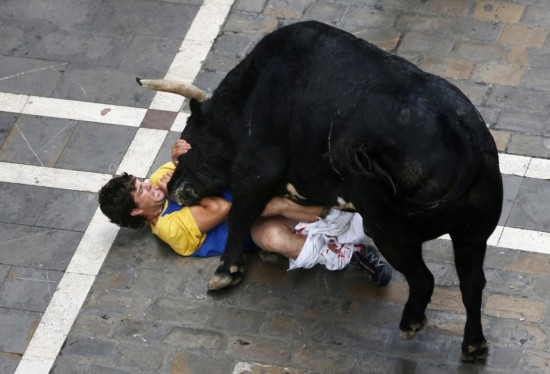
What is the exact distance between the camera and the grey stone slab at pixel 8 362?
685 cm

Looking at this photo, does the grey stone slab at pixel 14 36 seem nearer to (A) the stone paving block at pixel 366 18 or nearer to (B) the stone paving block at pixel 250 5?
(B) the stone paving block at pixel 250 5

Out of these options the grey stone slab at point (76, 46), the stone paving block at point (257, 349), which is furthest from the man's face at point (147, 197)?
the grey stone slab at point (76, 46)

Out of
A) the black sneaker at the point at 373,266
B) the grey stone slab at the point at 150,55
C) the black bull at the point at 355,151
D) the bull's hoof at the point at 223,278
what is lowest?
the grey stone slab at the point at 150,55

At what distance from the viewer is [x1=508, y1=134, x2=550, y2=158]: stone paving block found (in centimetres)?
780

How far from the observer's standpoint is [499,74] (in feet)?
27.8

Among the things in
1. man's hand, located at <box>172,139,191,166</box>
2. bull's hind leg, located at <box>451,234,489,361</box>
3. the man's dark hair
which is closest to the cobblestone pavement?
bull's hind leg, located at <box>451,234,489,361</box>

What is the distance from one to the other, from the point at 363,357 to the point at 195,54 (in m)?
3.34

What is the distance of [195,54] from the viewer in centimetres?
907

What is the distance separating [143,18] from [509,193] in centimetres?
357

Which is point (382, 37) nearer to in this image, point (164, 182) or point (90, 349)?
point (164, 182)

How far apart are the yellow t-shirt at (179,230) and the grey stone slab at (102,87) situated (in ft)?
5.02

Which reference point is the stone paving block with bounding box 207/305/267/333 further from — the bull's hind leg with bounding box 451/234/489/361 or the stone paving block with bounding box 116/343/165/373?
the bull's hind leg with bounding box 451/234/489/361

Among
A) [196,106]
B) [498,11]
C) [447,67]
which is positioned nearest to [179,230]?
[196,106]

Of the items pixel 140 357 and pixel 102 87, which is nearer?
pixel 140 357
